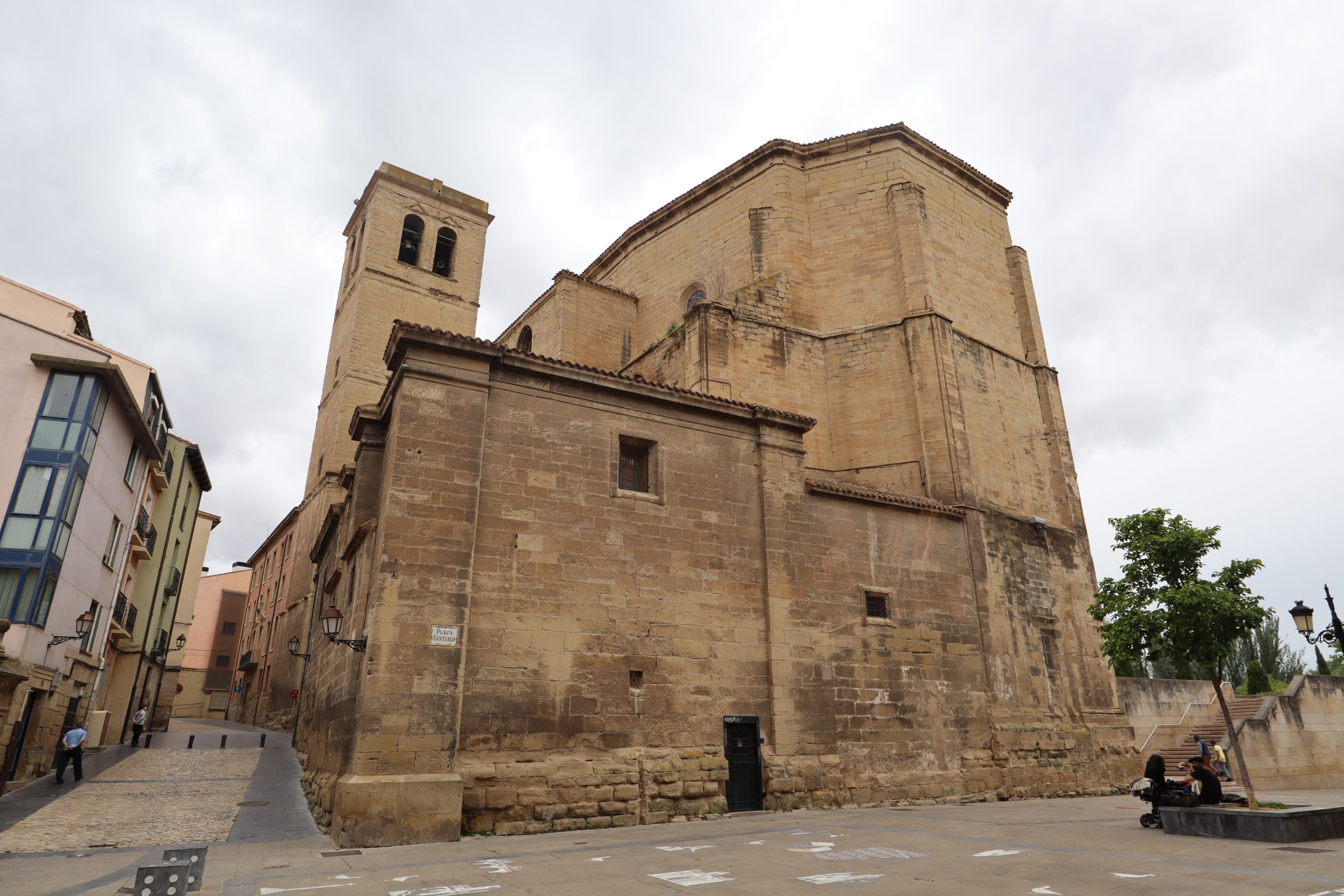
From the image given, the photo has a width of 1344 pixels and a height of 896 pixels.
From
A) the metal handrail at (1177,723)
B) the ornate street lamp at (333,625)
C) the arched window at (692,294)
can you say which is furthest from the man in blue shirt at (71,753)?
the metal handrail at (1177,723)

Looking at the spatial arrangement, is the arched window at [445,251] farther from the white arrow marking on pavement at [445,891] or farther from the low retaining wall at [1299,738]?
the low retaining wall at [1299,738]

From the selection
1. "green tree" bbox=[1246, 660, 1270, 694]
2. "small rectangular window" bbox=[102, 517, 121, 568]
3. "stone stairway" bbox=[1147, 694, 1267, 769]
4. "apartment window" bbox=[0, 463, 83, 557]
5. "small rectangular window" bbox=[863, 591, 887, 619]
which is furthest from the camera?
"green tree" bbox=[1246, 660, 1270, 694]

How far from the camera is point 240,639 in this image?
46.0 meters

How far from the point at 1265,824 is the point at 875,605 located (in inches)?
242

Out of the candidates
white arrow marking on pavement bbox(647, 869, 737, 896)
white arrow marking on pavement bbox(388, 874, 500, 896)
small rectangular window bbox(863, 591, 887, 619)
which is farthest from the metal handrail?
white arrow marking on pavement bbox(388, 874, 500, 896)

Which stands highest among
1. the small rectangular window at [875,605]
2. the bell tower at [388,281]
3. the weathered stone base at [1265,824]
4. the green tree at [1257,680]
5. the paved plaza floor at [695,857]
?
the bell tower at [388,281]

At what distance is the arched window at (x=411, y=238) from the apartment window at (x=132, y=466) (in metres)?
12.3

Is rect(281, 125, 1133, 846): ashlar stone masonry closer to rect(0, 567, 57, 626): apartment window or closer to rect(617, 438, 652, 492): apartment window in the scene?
rect(617, 438, 652, 492): apartment window

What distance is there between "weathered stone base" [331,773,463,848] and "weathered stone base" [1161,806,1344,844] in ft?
27.6

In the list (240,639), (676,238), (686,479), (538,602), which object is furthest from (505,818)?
(240,639)

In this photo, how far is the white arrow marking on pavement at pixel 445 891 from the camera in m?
5.82

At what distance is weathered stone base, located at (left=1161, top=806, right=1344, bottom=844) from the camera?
7.88 meters

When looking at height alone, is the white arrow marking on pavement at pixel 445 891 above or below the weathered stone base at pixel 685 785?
below

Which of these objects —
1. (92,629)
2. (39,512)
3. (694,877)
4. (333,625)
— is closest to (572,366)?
(333,625)
